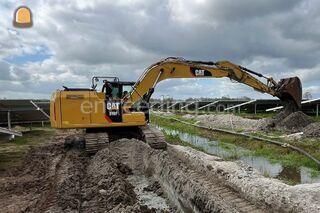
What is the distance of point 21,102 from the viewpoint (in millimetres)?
22172

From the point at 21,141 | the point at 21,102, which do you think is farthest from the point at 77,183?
the point at 21,102

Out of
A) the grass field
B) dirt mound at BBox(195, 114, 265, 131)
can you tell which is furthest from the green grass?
the grass field

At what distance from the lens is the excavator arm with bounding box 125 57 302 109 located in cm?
1467

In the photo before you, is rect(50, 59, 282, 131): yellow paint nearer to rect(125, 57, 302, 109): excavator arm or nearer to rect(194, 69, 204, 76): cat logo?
rect(125, 57, 302, 109): excavator arm

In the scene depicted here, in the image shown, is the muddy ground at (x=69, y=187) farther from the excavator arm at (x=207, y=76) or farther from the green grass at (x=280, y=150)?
the green grass at (x=280, y=150)

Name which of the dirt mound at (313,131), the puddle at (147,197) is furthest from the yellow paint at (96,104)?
the dirt mound at (313,131)

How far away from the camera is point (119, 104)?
13.4m

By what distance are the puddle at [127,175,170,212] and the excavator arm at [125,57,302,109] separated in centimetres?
500

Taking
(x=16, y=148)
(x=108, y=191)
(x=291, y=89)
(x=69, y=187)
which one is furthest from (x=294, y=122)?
(x=69, y=187)

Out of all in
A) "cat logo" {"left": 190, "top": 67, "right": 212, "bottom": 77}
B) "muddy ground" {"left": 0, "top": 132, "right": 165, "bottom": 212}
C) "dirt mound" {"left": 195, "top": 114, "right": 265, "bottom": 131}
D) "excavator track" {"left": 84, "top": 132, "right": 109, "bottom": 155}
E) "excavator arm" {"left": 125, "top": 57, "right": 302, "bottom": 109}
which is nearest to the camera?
"muddy ground" {"left": 0, "top": 132, "right": 165, "bottom": 212}

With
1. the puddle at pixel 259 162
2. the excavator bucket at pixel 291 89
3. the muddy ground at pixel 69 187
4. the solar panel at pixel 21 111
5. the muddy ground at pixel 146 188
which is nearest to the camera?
the muddy ground at pixel 146 188

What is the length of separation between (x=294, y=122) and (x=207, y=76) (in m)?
4.83

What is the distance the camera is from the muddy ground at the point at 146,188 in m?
6.72

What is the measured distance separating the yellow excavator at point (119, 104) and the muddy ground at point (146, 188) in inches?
60.5
